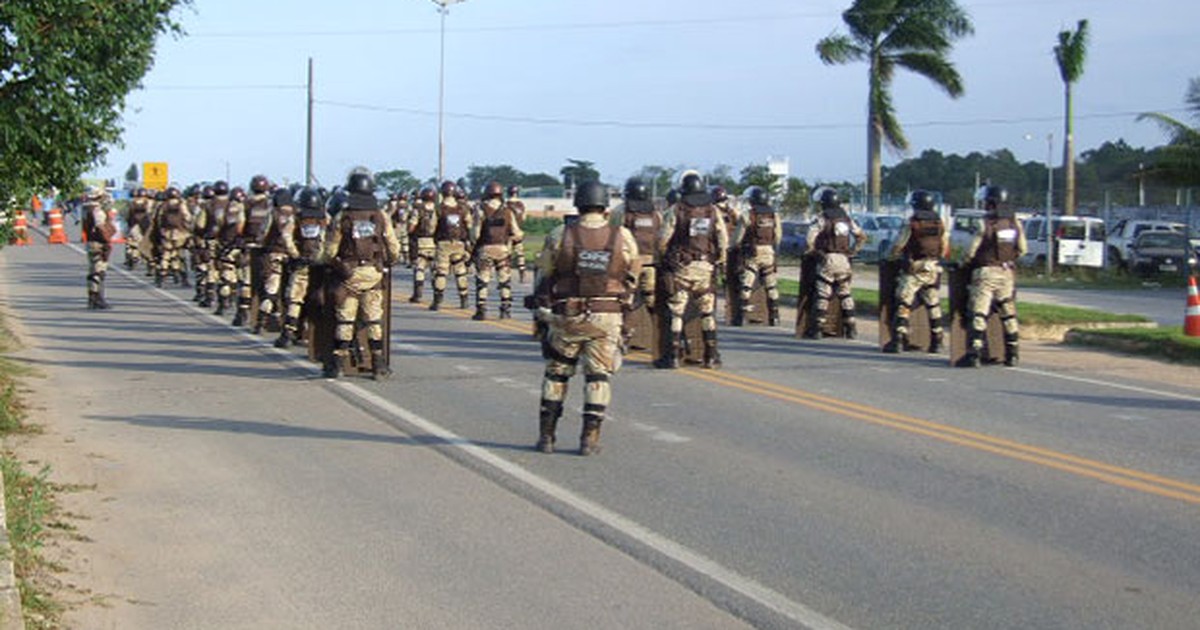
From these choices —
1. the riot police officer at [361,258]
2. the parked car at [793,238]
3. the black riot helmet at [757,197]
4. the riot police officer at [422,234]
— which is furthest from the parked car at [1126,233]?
the riot police officer at [361,258]

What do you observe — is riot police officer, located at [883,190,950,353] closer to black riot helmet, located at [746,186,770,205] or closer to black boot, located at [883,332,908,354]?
black boot, located at [883,332,908,354]

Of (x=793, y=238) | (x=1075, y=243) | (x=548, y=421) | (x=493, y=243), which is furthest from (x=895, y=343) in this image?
(x=793, y=238)

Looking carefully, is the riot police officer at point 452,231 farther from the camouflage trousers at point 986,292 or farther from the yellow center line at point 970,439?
the camouflage trousers at point 986,292

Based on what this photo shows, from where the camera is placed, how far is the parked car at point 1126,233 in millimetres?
37375

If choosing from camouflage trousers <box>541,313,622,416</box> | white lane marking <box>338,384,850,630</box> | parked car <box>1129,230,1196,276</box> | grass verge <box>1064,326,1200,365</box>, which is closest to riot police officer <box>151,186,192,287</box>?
grass verge <box>1064,326,1200,365</box>

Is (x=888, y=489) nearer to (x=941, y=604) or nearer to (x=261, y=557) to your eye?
(x=941, y=604)

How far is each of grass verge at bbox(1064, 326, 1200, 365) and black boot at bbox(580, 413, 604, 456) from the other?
9.36 metres

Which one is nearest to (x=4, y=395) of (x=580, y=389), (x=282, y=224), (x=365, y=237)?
(x=365, y=237)

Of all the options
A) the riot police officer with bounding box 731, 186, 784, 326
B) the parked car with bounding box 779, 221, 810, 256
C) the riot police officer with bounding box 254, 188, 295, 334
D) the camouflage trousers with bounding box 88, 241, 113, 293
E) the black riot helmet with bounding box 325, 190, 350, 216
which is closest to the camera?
the black riot helmet with bounding box 325, 190, 350, 216

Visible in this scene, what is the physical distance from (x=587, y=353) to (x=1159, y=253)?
30.2m

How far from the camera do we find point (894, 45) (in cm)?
4422

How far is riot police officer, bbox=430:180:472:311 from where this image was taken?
21812 millimetres

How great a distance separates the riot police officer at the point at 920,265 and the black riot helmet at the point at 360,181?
6272mm

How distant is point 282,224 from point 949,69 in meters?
30.7
